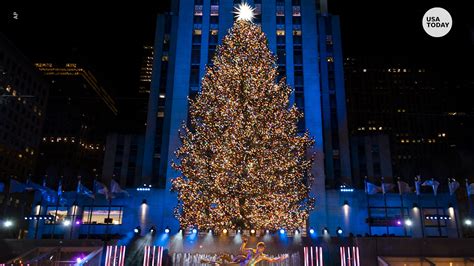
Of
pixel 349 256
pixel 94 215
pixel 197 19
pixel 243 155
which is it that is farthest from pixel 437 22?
pixel 94 215

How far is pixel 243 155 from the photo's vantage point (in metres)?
22.9

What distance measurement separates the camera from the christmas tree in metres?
22.5

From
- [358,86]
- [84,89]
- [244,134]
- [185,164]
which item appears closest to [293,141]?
[244,134]

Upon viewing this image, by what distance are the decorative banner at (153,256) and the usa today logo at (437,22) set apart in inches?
778

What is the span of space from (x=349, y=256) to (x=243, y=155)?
25.8 ft

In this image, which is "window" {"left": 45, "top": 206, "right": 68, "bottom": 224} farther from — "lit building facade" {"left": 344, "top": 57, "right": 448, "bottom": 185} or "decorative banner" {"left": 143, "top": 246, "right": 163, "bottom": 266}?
"lit building facade" {"left": 344, "top": 57, "right": 448, "bottom": 185}

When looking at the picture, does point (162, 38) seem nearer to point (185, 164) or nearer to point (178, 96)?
point (178, 96)

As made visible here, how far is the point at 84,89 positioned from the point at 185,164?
130m

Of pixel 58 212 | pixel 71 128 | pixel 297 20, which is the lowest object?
pixel 58 212

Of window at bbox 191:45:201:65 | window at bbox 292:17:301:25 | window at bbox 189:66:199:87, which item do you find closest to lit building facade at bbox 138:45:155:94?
window at bbox 191:45:201:65

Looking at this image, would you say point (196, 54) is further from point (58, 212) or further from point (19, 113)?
point (19, 113)

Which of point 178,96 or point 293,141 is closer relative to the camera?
point 293,141

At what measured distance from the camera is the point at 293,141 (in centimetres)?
2425

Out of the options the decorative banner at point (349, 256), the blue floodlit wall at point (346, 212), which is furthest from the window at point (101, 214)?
the decorative banner at point (349, 256)
